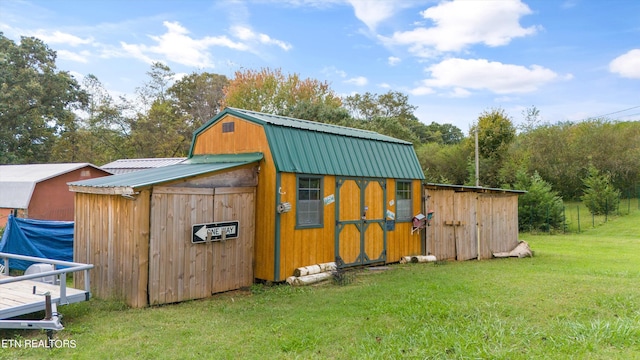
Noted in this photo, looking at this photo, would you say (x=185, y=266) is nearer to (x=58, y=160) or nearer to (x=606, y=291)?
(x=606, y=291)

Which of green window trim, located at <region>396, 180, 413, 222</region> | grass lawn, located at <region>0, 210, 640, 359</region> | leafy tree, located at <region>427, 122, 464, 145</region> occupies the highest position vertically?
leafy tree, located at <region>427, 122, 464, 145</region>

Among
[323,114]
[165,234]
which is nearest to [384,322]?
[165,234]

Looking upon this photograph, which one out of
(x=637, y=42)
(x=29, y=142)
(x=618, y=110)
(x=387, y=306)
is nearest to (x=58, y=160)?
(x=29, y=142)

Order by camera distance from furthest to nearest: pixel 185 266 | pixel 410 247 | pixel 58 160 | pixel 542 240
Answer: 1. pixel 58 160
2. pixel 542 240
3. pixel 410 247
4. pixel 185 266

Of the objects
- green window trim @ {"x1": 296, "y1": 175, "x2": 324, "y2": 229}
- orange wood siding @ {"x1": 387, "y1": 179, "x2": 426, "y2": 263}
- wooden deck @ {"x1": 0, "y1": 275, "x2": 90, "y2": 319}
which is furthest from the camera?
orange wood siding @ {"x1": 387, "y1": 179, "x2": 426, "y2": 263}

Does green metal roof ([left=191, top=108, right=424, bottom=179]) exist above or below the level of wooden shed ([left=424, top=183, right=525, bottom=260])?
above

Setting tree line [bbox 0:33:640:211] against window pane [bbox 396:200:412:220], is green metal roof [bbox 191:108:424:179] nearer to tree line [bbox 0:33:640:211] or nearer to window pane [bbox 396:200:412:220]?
window pane [bbox 396:200:412:220]

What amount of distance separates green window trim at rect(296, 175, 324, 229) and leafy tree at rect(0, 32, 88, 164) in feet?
82.7

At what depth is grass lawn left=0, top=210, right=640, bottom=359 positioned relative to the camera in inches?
163

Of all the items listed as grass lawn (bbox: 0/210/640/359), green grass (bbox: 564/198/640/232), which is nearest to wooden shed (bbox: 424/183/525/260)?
grass lawn (bbox: 0/210/640/359)

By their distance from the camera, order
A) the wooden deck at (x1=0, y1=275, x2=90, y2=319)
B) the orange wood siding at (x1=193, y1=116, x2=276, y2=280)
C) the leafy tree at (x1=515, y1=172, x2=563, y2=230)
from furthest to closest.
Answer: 1. the leafy tree at (x1=515, y1=172, x2=563, y2=230)
2. the orange wood siding at (x1=193, y1=116, x2=276, y2=280)
3. the wooden deck at (x1=0, y1=275, x2=90, y2=319)

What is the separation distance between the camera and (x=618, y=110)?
27922mm

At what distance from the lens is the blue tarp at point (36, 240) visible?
8.50 metres

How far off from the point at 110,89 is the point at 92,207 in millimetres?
29067
